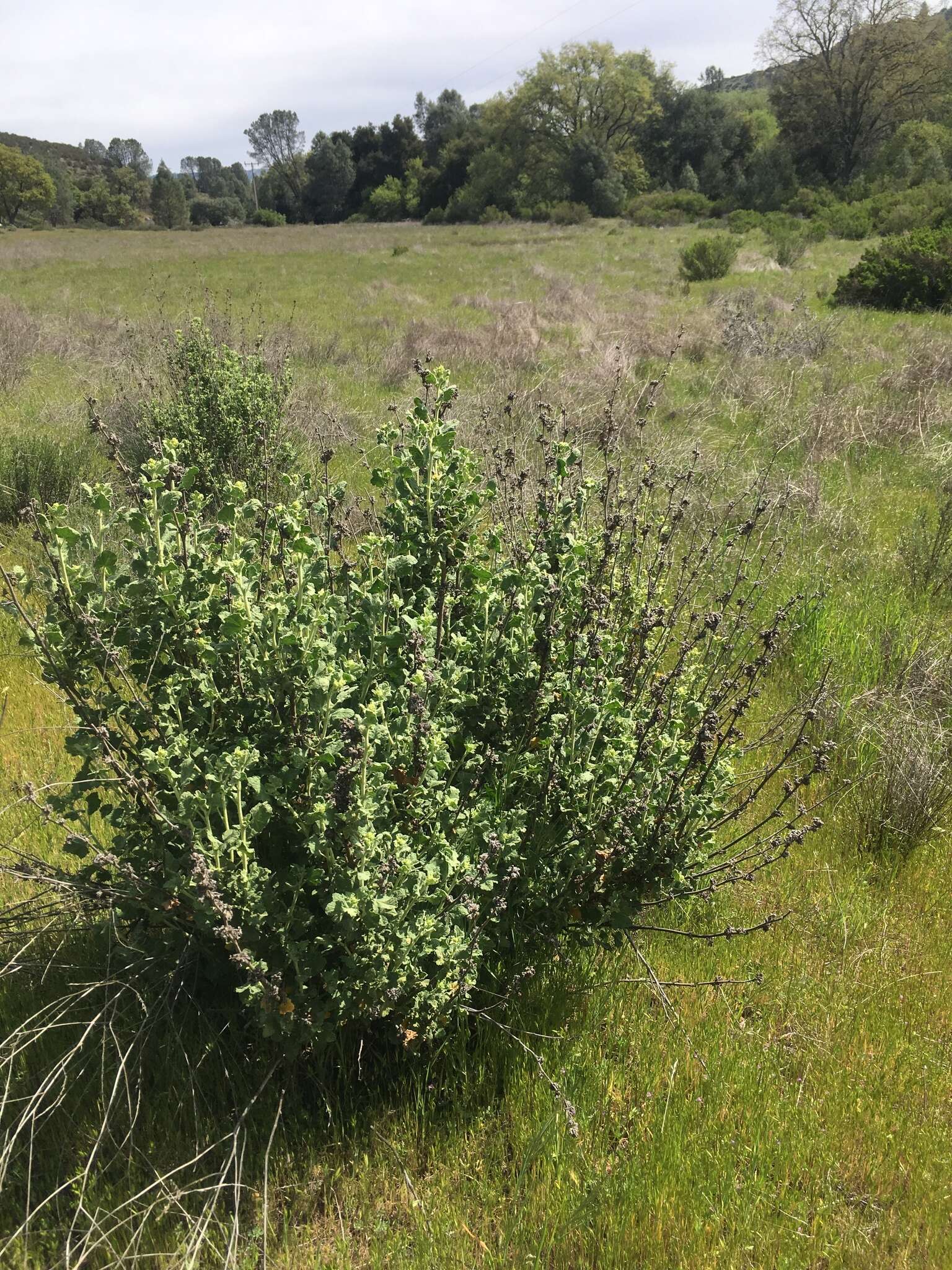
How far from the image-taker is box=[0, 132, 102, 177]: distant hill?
98.5 metres

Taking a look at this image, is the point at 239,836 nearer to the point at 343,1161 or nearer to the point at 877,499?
the point at 343,1161

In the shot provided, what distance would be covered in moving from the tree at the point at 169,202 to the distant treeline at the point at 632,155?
0.18m

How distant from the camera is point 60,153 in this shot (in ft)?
381

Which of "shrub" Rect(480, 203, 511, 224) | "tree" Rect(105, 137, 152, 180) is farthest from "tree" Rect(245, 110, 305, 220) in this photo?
"shrub" Rect(480, 203, 511, 224)

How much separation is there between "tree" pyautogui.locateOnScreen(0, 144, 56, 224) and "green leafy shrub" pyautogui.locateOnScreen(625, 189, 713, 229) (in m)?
49.6

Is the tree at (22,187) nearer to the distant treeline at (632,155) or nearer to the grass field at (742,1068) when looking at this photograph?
the distant treeline at (632,155)

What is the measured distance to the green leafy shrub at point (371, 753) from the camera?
5.76 ft

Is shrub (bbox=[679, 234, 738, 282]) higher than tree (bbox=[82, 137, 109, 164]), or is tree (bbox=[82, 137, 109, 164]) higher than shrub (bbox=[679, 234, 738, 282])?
tree (bbox=[82, 137, 109, 164])

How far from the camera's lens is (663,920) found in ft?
9.17

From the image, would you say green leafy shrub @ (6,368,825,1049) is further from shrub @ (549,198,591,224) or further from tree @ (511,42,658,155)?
tree @ (511,42,658,155)

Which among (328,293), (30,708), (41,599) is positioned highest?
(328,293)

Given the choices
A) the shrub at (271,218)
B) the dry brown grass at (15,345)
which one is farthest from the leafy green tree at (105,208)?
the dry brown grass at (15,345)

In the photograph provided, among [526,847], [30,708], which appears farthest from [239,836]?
[30,708]

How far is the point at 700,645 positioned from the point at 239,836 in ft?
10.6
